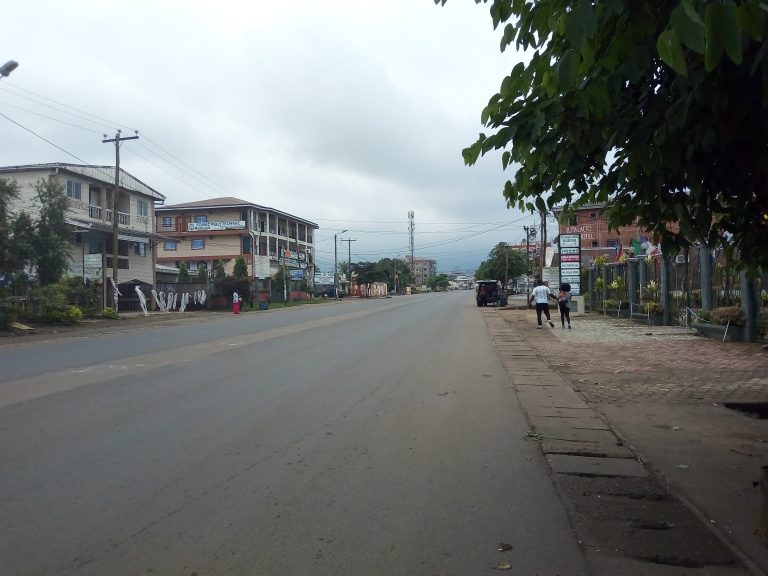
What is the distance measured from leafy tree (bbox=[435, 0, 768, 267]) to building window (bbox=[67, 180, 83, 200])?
37.2 meters

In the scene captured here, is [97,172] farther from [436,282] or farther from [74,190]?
[436,282]

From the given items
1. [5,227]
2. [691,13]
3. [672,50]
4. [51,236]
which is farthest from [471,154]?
[51,236]

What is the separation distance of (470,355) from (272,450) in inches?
350

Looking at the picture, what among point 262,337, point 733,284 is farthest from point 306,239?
point 733,284

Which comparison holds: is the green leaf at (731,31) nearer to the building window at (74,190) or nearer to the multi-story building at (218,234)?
the building window at (74,190)

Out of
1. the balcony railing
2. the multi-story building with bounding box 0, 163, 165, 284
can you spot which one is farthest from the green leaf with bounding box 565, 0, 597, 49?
the balcony railing

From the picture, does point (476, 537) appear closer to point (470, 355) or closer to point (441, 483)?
point (441, 483)

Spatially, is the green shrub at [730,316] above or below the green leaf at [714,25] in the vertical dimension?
below

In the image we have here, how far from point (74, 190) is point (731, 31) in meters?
40.7

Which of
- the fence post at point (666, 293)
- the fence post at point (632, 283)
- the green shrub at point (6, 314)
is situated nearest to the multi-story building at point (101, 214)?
the green shrub at point (6, 314)

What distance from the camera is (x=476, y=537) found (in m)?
4.11

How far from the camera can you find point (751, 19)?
230 centimetres

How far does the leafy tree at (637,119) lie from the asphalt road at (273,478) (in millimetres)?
2448

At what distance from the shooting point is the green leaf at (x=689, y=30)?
7.39 feet
